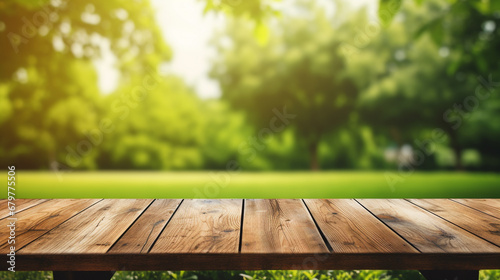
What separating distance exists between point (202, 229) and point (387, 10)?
151 cm

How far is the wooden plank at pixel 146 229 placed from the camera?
1479 millimetres

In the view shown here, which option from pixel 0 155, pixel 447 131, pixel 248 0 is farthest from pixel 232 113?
pixel 248 0

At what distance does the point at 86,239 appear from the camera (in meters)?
1.58

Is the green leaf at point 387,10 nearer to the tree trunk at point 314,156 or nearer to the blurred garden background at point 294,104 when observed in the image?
the blurred garden background at point 294,104

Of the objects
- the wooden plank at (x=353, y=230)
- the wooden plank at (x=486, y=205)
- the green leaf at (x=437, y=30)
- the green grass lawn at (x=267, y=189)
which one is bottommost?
the green grass lawn at (x=267, y=189)

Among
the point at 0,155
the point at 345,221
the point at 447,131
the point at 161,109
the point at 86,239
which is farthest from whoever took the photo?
the point at 161,109

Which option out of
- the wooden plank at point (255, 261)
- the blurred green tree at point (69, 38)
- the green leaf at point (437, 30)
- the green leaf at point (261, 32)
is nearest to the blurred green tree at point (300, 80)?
the blurred green tree at point (69, 38)

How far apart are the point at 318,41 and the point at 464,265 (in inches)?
880

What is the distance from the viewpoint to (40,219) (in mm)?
1897

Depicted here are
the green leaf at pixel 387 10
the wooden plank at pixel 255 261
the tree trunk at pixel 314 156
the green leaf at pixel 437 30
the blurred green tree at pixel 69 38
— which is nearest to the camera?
the wooden plank at pixel 255 261

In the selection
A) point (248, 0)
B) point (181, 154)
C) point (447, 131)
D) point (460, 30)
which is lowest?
point (181, 154)

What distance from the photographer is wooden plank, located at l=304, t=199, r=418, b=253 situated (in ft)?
4.86

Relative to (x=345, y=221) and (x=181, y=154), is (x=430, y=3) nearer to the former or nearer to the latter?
(x=181, y=154)

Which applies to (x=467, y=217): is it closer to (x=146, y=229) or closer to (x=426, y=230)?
(x=426, y=230)
